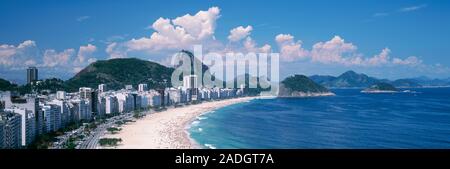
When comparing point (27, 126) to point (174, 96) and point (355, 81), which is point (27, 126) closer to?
point (174, 96)

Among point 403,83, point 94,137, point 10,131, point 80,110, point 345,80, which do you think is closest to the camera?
point 10,131

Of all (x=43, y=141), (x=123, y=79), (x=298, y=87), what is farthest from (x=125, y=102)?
(x=298, y=87)

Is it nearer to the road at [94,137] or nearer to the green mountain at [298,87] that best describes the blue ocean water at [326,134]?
the road at [94,137]

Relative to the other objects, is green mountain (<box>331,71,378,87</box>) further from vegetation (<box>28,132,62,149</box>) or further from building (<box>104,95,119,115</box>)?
vegetation (<box>28,132,62,149</box>)

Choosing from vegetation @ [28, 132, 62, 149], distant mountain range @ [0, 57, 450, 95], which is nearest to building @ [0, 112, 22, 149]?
vegetation @ [28, 132, 62, 149]

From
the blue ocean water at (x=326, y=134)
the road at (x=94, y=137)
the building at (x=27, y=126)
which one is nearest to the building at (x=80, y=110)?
the road at (x=94, y=137)
